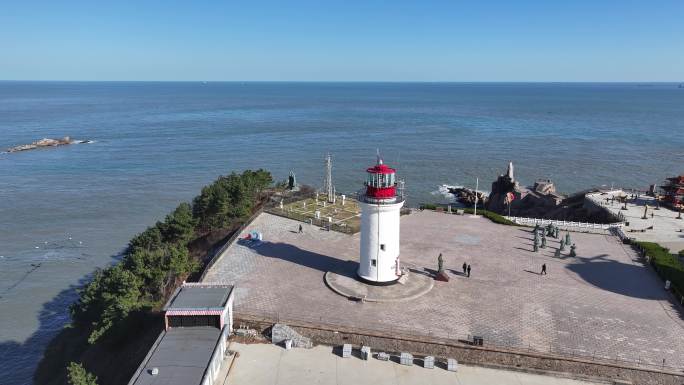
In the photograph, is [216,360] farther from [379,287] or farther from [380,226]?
[380,226]

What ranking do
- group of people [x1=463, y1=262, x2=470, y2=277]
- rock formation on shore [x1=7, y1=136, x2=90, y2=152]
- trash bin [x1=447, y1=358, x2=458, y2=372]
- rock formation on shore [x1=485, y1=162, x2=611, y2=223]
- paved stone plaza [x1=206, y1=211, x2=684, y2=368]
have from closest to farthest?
trash bin [x1=447, y1=358, x2=458, y2=372] < paved stone plaza [x1=206, y1=211, x2=684, y2=368] < group of people [x1=463, y1=262, x2=470, y2=277] < rock formation on shore [x1=485, y1=162, x2=611, y2=223] < rock formation on shore [x1=7, y1=136, x2=90, y2=152]

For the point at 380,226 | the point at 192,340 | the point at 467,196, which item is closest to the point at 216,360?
the point at 192,340

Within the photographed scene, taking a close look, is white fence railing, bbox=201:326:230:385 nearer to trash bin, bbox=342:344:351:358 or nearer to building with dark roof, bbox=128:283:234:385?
building with dark roof, bbox=128:283:234:385

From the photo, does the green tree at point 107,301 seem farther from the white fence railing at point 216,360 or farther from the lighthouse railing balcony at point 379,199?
the lighthouse railing balcony at point 379,199

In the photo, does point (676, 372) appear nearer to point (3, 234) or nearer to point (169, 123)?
point (3, 234)

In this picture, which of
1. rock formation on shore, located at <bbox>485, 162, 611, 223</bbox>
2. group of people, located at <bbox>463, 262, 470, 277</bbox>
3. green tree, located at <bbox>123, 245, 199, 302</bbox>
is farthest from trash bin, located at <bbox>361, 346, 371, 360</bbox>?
rock formation on shore, located at <bbox>485, 162, 611, 223</bbox>

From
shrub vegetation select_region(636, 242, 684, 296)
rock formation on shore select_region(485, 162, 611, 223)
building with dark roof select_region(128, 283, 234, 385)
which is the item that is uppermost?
building with dark roof select_region(128, 283, 234, 385)

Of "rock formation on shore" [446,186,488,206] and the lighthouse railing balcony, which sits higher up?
the lighthouse railing balcony
